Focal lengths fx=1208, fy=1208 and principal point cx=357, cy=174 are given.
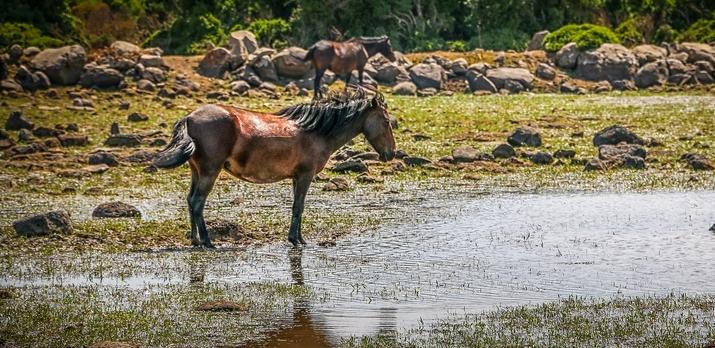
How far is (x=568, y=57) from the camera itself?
4159cm

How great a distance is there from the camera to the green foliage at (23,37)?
40375 mm

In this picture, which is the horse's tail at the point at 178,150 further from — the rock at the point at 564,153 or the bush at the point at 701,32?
the bush at the point at 701,32

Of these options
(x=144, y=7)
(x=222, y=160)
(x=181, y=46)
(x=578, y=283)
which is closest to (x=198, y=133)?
(x=222, y=160)

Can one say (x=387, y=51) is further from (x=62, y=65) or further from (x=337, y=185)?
(x=337, y=185)

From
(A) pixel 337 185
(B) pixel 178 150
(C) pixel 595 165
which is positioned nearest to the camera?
(B) pixel 178 150

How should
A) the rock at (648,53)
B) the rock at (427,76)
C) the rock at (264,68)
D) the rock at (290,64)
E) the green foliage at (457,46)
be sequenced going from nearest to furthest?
the rock at (264,68) < the rock at (427,76) < the rock at (290,64) < the rock at (648,53) < the green foliage at (457,46)

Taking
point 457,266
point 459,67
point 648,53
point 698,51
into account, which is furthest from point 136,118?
point 698,51

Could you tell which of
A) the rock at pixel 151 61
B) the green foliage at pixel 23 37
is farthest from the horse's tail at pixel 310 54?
the green foliage at pixel 23 37

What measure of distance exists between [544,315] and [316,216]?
706 centimetres

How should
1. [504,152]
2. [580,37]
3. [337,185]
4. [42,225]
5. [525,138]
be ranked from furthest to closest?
1. [580,37]
2. [525,138]
3. [504,152]
4. [337,185]
5. [42,225]

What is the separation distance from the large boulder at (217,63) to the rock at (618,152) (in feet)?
54.8

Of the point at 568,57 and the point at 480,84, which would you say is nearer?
the point at 480,84

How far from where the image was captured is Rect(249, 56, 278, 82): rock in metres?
37.8

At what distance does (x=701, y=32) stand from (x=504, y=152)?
24041 millimetres
